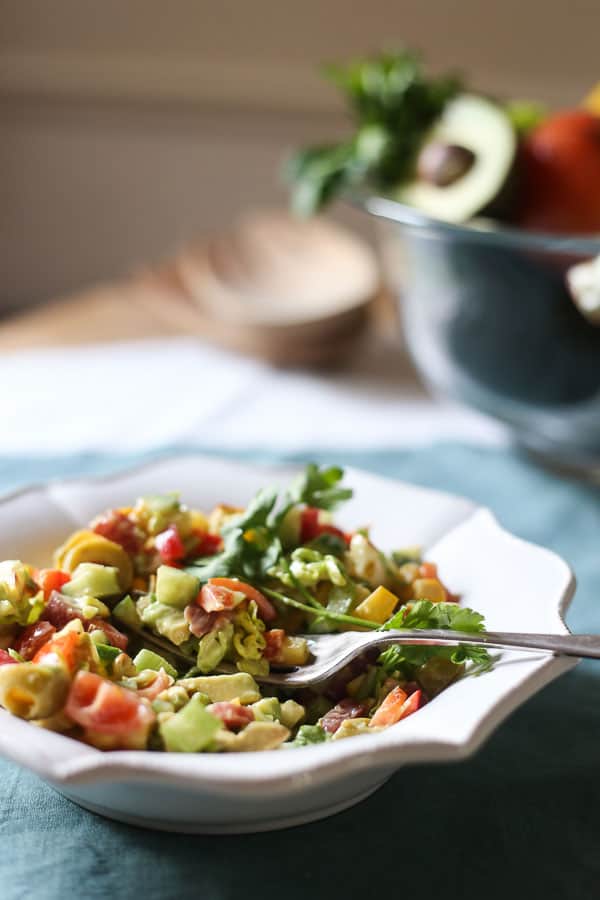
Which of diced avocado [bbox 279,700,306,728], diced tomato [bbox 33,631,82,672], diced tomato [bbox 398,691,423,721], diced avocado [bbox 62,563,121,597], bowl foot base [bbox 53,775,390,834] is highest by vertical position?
diced tomato [bbox 33,631,82,672]

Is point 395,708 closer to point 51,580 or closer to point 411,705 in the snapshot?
point 411,705

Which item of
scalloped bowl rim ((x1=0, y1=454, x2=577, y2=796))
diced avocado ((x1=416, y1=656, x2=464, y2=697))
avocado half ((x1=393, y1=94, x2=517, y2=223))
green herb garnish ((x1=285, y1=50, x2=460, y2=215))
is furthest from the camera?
green herb garnish ((x1=285, y1=50, x2=460, y2=215))

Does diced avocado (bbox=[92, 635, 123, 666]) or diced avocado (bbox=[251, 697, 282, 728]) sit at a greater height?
diced avocado (bbox=[92, 635, 123, 666])

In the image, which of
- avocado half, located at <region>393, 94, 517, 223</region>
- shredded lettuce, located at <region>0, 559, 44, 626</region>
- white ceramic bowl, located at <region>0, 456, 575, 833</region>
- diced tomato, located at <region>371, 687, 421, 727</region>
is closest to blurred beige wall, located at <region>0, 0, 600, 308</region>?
avocado half, located at <region>393, 94, 517, 223</region>

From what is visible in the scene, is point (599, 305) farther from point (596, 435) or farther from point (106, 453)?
point (106, 453)

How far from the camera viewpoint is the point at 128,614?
0.92 metres

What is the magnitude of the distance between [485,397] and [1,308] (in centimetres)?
225

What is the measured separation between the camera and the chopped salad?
0.74m

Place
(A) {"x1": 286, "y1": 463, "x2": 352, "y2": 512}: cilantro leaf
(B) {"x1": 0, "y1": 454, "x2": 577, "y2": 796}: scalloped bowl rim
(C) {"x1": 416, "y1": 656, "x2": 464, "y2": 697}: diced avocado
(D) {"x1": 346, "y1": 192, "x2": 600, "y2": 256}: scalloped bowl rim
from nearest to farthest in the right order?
1. (B) {"x1": 0, "y1": 454, "x2": 577, "y2": 796}: scalloped bowl rim
2. (C) {"x1": 416, "y1": 656, "x2": 464, "y2": 697}: diced avocado
3. (A) {"x1": 286, "y1": 463, "x2": 352, "y2": 512}: cilantro leaf
4. (D) {"x1": 346, "y1": 192, "x2": 600, "y2": 256}: scalloped bowl rim

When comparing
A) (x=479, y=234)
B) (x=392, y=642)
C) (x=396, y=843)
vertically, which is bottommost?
(x=396, y=843)

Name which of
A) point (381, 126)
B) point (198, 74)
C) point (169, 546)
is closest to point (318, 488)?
point (169, 546)

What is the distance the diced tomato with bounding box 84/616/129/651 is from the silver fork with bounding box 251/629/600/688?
0.11 metres

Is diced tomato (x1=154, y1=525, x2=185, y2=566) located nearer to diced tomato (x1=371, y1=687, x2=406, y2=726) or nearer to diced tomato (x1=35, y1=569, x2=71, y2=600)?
diced tomato (x1=35, y1=569, x2=71, y2=600)

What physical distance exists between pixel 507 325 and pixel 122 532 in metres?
0.63
